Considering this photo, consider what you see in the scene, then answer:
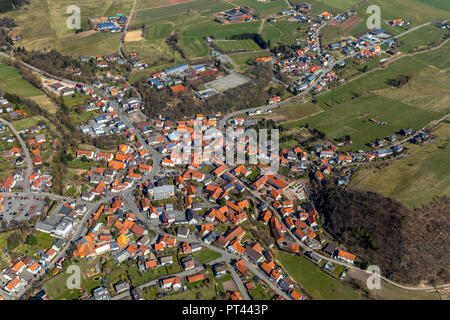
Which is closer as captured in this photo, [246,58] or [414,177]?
[414,177]

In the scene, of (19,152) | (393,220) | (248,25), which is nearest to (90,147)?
(19,152)

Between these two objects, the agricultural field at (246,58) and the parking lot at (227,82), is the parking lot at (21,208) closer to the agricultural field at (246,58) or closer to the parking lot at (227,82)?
the parking lot at (227,82)

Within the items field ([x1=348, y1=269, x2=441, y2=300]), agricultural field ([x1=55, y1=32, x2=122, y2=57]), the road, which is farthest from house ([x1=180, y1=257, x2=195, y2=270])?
agricultural field ([x1=55, y1=32, x2=122, y2=57])

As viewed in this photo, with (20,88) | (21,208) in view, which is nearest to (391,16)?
(20,88)

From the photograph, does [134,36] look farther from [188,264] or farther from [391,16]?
[188,264]

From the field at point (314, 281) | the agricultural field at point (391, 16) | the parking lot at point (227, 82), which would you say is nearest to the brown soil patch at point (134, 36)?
the parking lot at point (227, 82)
